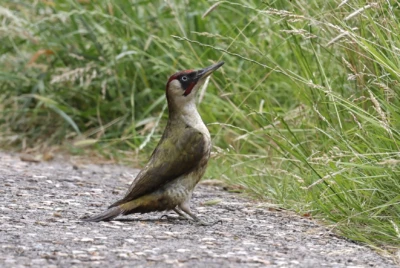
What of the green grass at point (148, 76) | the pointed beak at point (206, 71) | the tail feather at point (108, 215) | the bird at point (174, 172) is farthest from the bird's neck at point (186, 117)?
the green grass at point (148, 76)

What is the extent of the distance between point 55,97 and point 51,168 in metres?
1.30

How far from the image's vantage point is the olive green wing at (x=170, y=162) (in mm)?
4668

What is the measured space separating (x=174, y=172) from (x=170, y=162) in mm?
57

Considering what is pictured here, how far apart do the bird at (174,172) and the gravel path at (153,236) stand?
87mm

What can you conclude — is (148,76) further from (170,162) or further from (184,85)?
(170,162)

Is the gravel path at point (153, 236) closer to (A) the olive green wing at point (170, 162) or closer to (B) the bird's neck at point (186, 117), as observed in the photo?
(A) the olive green wing at point (170, 162)

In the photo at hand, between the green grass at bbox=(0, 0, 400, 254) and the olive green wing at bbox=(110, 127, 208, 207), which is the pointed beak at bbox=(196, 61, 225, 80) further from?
the green grass at bbox=(0, 0, 400, 254)

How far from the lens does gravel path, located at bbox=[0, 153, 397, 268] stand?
3836 millimetres

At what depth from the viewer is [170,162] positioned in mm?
4738

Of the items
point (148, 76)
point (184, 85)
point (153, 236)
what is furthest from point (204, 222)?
point (148, 76)

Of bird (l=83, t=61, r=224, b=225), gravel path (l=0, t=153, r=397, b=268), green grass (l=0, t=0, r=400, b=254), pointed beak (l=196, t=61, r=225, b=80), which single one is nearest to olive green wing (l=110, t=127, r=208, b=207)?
bird (l=83, t=61, r=224, b=225)

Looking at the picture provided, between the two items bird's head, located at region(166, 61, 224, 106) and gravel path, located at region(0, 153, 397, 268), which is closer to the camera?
gravel path, located at region(0, 153, 397, 268)

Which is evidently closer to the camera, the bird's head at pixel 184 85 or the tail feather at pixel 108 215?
the tail feather at pixel 108 215

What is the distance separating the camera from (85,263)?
373cm
